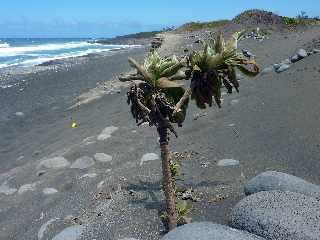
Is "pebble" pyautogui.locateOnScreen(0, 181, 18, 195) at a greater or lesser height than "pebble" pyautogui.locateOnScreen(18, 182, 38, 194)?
lesser

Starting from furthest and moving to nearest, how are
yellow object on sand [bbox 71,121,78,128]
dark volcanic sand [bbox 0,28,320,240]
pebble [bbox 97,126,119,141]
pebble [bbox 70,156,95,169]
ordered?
yellow object on sand [bbox 71,121,78,128] → pebble [bbox 97,126,119,141] → pebble [bbox 70,156,95,169] → dark volcanic sand [bbox 0,28,320,240]

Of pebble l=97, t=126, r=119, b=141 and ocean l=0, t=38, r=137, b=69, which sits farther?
ocean l=0, t=38, r=137, b=69

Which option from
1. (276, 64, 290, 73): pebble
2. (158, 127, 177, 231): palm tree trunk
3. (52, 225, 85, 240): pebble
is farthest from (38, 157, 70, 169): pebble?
(276, 64, 290, 73): pebble

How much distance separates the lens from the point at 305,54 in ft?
58.2

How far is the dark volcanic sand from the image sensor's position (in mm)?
8664

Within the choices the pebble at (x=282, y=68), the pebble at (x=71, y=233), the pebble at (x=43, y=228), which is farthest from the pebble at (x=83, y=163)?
the pebble at (x=282, y=68)

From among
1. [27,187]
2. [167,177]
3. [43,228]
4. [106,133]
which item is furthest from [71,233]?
[106,133]

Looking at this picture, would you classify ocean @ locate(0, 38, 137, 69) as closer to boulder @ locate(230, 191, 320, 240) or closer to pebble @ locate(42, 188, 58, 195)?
pebble @ locate(42, 188, 58, 195)

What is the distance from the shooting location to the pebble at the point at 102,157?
1232 centimetres

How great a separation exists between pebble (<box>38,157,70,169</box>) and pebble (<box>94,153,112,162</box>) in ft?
2.32

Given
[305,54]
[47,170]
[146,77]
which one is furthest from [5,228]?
[305,54]

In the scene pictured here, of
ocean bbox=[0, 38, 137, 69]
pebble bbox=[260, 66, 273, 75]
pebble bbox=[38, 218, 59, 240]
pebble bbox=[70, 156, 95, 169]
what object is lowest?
ocean bbox=[0, 38, 137, 69]

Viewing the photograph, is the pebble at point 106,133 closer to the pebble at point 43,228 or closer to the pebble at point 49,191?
the pebble at point 49,191

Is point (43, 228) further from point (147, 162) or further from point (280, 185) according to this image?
point (280, 185)
